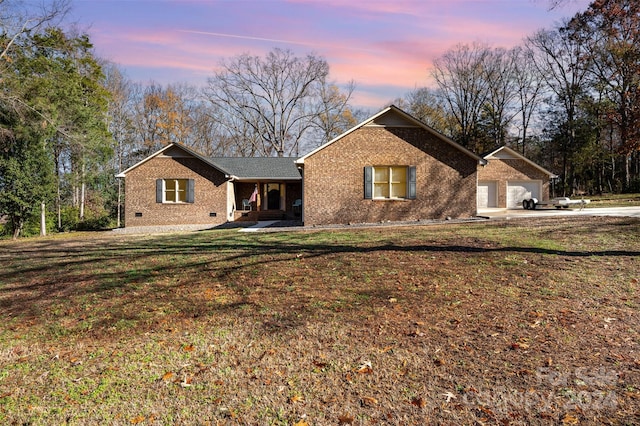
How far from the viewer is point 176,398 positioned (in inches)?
126

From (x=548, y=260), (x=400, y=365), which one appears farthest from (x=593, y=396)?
(x=548, y=260)

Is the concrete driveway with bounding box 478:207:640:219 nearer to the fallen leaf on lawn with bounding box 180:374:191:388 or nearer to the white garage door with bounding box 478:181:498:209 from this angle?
the white garage door with bounding box 478:181:498:209

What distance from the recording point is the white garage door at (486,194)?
27406 mm

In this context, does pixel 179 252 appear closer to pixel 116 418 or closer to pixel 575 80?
pixel 116 418

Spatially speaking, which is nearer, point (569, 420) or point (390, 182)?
point (569, 420)

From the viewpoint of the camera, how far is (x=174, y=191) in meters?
21.9

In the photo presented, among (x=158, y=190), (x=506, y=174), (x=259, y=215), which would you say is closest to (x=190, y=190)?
(x=158, y=190)

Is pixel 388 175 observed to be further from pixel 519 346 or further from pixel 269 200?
pixel 519 346

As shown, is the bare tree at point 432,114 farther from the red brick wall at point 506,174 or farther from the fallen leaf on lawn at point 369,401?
the fallen leaf on lawn at point 369,401

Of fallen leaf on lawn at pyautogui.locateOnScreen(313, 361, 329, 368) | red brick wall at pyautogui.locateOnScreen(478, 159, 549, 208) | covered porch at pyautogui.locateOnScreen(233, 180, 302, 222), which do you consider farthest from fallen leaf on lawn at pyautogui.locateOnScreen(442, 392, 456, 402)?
red brick wall at pyautogui.locateOnScreen(478, 159, 549, 208)

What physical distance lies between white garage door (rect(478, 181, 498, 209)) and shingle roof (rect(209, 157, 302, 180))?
13202 mm

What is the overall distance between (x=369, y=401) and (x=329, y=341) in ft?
3.84

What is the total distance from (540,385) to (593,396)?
1.27 ft

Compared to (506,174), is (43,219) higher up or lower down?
lower down
